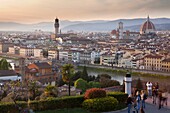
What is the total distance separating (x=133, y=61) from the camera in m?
35.5

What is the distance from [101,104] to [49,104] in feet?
3.38

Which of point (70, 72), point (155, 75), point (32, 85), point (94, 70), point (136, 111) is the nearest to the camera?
point (136, 111)

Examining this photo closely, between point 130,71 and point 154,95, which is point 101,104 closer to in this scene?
point 154,95

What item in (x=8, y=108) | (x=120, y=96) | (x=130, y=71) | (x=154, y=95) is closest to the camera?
(x=8, y=108)

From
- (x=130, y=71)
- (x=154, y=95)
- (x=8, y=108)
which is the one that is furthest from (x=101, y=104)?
(x=130, y=71)

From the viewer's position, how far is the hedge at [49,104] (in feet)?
20.0

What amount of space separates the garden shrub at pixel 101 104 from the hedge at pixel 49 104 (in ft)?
0.66

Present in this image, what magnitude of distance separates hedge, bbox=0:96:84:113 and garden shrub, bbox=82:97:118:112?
0.20 metres

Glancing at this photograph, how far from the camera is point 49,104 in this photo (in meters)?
6.52

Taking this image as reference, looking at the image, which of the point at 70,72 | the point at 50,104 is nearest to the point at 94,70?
the point at 70,72

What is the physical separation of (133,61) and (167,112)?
96.3 ft

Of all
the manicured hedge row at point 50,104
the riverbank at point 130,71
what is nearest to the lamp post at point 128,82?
the manicured hedge row at point 50,104

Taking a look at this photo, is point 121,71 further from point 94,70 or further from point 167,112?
point 167,112

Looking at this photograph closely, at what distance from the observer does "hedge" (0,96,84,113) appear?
6109 millimetres
